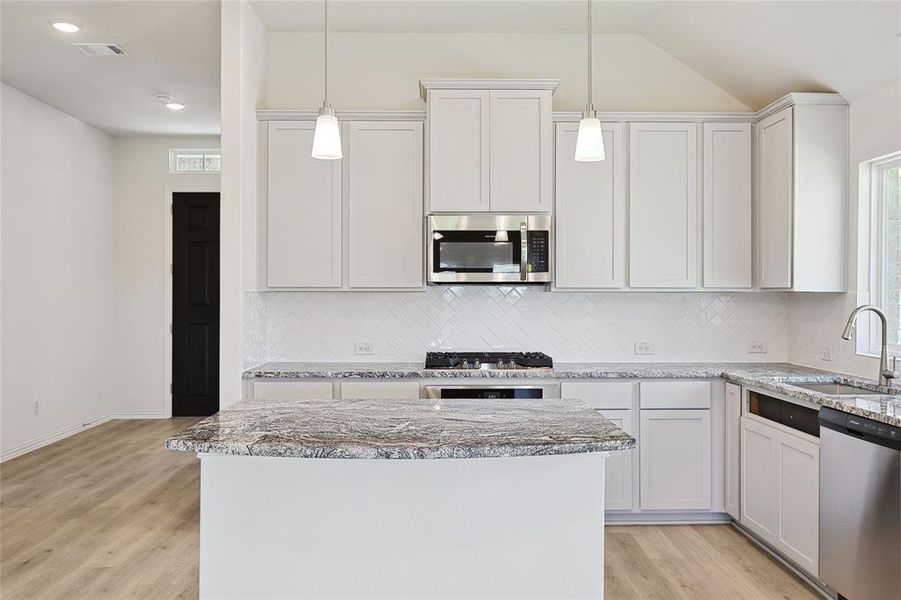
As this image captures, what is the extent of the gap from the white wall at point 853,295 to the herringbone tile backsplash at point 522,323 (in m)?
0.25

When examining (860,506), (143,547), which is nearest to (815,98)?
(860,506)

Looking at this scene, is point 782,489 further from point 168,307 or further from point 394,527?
point 168,307

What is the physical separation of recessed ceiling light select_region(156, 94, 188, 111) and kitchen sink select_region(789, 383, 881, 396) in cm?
518

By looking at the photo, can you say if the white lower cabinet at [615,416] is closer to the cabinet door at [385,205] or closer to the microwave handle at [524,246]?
the microwave handle at [524,246]

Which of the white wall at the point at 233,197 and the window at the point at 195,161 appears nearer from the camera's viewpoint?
the white wall at the point at 233,197

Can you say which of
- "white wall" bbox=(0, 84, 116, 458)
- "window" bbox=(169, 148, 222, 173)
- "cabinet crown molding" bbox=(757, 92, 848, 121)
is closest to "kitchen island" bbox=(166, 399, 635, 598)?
"cabinet crown molding" bbox=(757, 92, 848, 121)

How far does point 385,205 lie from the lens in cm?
401

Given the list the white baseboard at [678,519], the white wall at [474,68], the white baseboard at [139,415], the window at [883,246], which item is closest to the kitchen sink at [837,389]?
the window at [883,246]

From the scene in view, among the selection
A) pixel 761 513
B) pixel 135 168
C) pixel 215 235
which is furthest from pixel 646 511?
pixel 135 168

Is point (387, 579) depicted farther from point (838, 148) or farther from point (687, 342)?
point (838, 148)

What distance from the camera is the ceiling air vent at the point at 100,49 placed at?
431 centimetres

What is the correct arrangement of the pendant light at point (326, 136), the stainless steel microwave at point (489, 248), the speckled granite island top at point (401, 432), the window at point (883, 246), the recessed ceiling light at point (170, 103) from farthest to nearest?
the recessed ceiling light at point (170, 103) → the stainless steel microwave at point (489, 248) → the window at point (883, 246) → the pendant light at point (326, 136) → the speckled granite island top at point (401, 432)

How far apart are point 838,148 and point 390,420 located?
10.1 feet

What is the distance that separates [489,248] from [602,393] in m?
1.10
